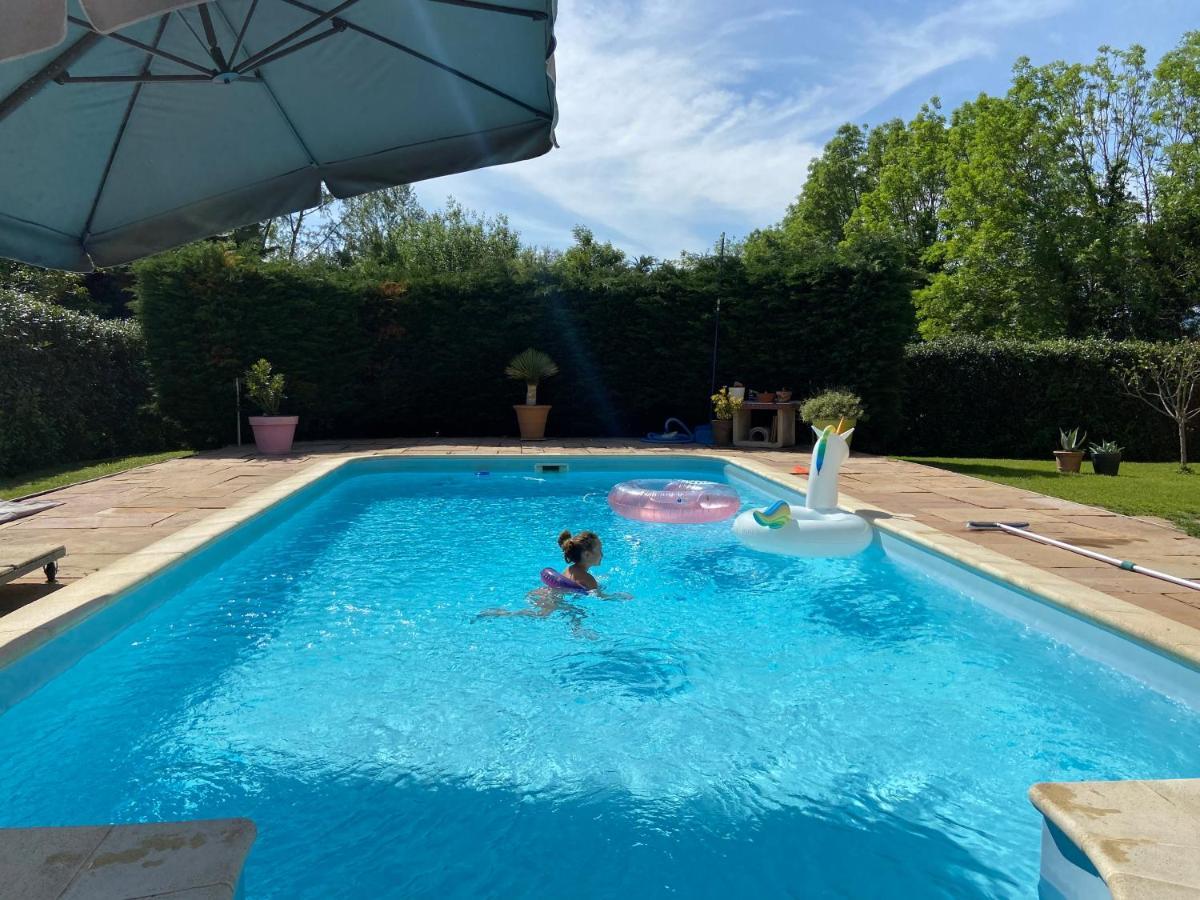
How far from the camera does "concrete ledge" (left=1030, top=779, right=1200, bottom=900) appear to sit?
164cm

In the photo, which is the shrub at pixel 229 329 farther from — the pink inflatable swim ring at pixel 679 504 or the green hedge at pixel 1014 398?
the green hedge at pixel 1014 398

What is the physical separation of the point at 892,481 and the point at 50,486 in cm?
900

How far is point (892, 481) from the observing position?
27.6 ft

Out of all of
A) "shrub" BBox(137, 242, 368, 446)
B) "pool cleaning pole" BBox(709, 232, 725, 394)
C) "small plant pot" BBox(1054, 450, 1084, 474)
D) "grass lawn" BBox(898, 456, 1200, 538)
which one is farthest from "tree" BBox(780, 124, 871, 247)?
"shrub" BBox(137, 242, 368, 446)

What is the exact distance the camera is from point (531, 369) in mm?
12070

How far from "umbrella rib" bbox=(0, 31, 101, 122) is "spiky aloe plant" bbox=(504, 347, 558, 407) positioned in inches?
348

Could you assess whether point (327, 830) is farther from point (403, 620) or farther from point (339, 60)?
point (339, 60)

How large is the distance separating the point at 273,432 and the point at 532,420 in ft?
12.8

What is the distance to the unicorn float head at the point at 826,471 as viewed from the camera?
5.91 metres

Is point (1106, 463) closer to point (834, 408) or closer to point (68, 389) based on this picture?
point (834, 408)

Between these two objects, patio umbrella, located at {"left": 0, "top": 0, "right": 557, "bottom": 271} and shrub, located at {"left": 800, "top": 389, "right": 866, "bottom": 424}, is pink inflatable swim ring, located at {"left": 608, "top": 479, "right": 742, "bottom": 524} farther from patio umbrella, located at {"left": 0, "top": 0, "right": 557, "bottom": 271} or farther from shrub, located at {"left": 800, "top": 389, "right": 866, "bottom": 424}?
shrub, located at {"left": 800, "top": 389, "right": 866, "bottom": 424}

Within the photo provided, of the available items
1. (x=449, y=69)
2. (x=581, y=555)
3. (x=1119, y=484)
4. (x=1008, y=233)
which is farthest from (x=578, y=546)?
(x=1008, y=233)

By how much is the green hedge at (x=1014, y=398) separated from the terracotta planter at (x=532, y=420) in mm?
6365

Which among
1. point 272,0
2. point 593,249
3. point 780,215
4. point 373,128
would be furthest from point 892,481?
point 780,215
